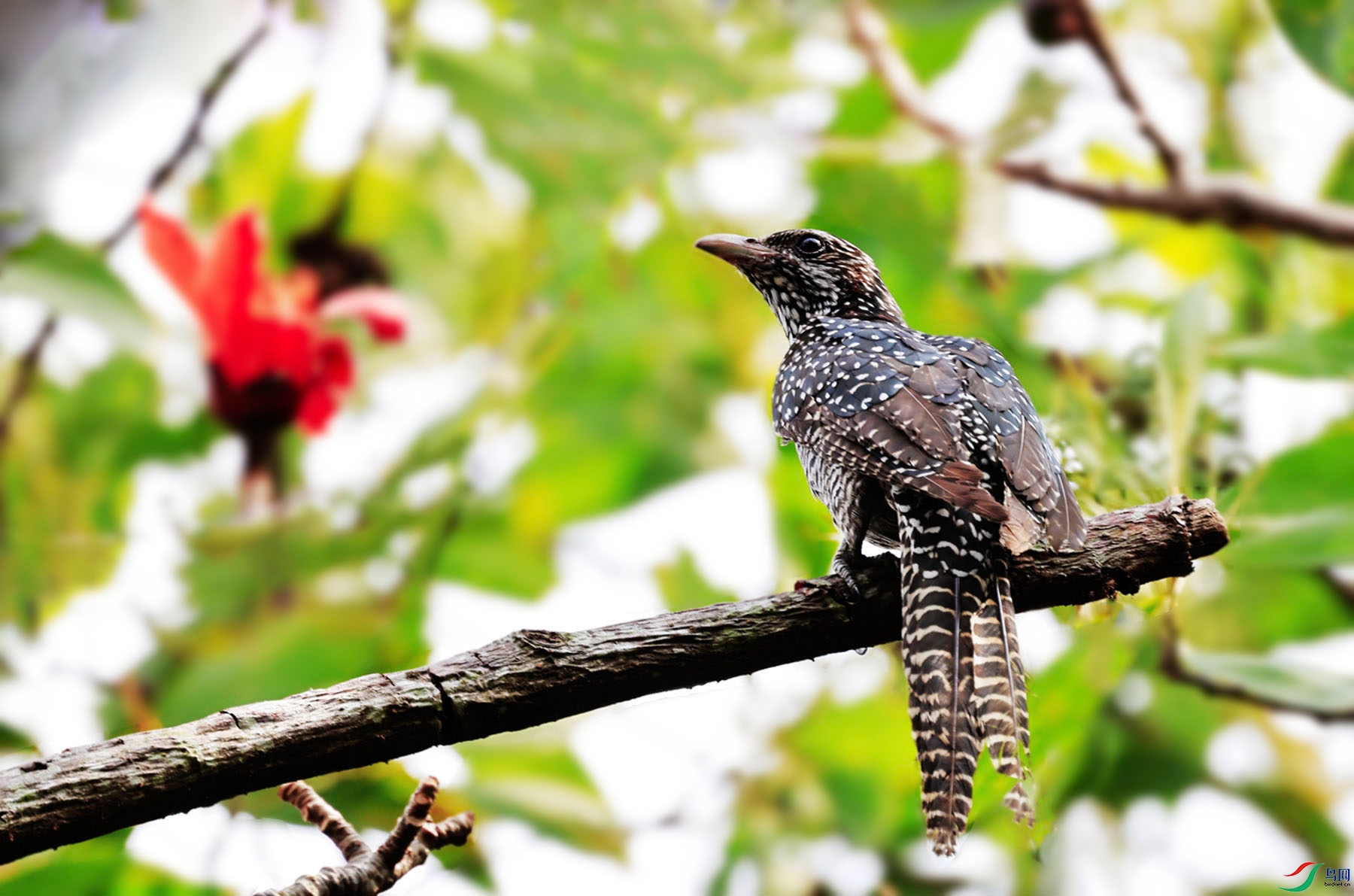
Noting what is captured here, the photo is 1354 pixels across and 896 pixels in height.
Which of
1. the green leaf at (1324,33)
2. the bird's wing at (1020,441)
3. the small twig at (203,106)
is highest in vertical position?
the green leaf at (1324,33)

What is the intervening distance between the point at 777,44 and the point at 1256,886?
3.77m

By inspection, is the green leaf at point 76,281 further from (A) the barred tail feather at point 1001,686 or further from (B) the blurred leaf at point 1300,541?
(B) the blurred leaf at point 1300,541

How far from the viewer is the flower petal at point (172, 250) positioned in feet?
→ 13.1

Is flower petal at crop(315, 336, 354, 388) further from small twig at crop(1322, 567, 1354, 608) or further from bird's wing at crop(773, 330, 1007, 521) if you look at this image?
small twig at crop(1322, 567, 1354, 608)

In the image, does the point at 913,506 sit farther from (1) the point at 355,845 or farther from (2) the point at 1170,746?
(2) the point at 1170,746

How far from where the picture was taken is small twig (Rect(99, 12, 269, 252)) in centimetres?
385

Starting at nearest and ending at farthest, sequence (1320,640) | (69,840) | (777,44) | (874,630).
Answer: (69,840) → (874,630) → (1320,640) → (777,44)

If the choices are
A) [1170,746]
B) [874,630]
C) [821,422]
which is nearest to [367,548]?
[821,422]

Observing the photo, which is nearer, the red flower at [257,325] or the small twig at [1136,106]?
the red flower at [257,325]

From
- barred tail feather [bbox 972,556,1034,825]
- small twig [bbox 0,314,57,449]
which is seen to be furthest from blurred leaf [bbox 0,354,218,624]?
barred tail feather [bbox 972,556,1034,825]

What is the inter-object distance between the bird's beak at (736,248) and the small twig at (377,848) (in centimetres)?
190

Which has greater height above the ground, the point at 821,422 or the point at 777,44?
the point at 777,44

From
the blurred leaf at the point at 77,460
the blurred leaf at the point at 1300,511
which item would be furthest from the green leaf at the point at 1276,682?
the blurred leaf at the point at 77,460

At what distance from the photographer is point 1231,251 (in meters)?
4.83
